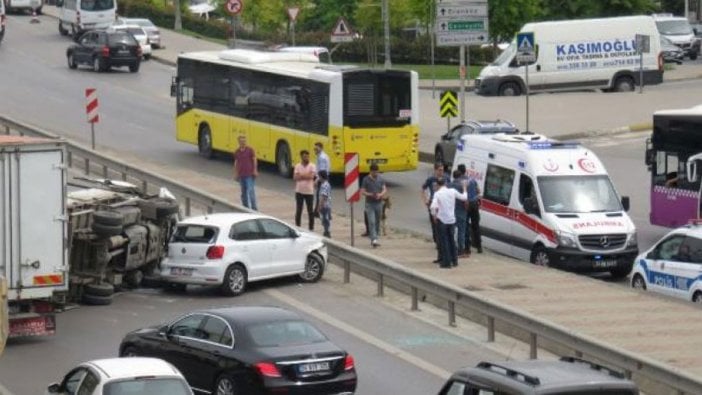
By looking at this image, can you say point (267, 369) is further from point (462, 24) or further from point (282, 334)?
point (462, 24)

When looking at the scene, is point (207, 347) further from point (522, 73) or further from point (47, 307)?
point (522, 73)

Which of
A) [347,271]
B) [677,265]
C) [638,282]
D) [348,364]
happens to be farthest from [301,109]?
[348,364]

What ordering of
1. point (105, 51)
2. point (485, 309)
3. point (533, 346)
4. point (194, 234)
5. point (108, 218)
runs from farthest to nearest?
point (105, 51), point (194, 234), point (108, 218), point (485, 309), point (533, 346)

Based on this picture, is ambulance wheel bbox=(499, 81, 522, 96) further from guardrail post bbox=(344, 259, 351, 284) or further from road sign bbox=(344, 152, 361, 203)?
guardrail post bbox=(344, 259, 351, 284)

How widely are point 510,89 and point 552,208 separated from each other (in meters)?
33.3

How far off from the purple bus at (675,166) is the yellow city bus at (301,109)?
8.07 metres

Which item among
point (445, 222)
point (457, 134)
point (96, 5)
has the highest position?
point (96, 5)

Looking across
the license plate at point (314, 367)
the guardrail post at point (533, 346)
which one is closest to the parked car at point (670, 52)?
the guardrail post at point (533, 346)

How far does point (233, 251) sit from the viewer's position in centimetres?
2600

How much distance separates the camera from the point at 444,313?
25047 mm

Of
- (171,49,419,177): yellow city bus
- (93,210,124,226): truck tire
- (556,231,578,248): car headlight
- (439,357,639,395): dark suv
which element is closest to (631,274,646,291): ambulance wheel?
(556,231,578,248): car headlight

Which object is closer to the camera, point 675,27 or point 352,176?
point 352,176

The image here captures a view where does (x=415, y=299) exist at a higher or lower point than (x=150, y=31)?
lower

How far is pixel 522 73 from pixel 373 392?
1695 inches
